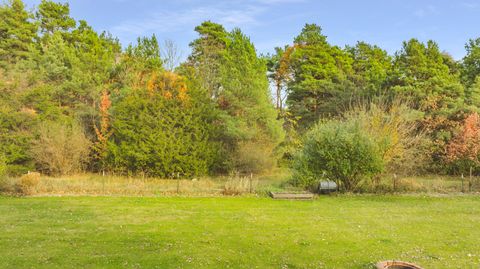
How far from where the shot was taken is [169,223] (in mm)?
9156

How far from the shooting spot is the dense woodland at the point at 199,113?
1744 centimetres

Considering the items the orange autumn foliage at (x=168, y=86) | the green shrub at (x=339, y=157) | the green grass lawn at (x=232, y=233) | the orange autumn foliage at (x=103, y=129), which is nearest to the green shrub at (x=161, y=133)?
the orange autumn foliage at (x=168, y=86)

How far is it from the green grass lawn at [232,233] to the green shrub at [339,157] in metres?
2.30

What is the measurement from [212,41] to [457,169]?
2402 centimetres

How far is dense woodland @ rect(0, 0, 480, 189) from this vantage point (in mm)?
17438

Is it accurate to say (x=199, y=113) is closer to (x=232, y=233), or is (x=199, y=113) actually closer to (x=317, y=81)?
(x=232, y=233)

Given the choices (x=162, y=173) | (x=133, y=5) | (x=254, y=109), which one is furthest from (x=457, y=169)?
(x=133, y=5)

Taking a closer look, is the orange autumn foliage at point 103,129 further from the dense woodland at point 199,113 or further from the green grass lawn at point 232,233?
the green grass lawn at point 232,233

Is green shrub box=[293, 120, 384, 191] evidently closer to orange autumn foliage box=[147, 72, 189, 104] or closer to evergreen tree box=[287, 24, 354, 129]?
orange autumn foliage box=[147, 72, 189, 104]

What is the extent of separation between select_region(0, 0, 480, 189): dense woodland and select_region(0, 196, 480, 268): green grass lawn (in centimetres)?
434

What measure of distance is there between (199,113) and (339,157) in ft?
33.3

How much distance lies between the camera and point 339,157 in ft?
48.9

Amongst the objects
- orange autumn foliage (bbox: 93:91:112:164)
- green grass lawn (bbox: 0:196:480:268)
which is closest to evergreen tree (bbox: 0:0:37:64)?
orange autumn foliage (bbox: 93:91:112:164)

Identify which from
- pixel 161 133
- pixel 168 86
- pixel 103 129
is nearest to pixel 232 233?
pixel 161 133
